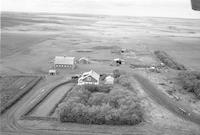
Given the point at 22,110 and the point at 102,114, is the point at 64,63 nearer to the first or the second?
the point at 22,110

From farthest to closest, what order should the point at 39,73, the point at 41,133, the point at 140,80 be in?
the point at 39,73
the point at 140,80
the point at 41,133

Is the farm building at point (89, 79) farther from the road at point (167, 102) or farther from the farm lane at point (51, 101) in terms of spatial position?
the road at point (167, 102)

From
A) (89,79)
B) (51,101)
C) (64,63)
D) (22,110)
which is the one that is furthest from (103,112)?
(64,63)

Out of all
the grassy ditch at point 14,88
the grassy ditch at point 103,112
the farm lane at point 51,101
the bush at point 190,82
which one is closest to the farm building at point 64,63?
the grassy ditch at point 14,88

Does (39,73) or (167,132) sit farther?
(39,73)

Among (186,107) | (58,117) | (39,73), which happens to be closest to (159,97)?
(186,107)

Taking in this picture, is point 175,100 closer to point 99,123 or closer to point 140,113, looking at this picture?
point 140,113

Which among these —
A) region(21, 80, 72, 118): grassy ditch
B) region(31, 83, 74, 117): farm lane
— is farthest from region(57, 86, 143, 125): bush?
region(21, 80, 72, 118): grassy ditch
